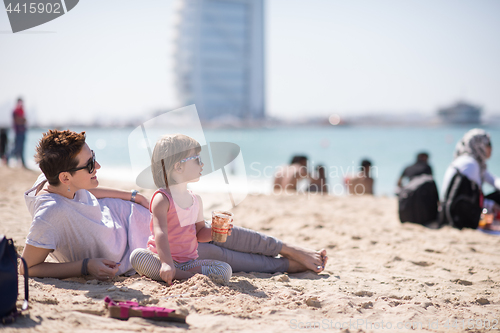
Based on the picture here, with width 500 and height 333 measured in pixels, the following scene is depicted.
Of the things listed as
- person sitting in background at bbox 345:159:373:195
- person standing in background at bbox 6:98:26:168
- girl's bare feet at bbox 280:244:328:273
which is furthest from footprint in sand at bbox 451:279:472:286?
person standing in background at bbox 6:98:26:168

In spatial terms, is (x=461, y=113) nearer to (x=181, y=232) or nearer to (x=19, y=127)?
(x=19, y=127)

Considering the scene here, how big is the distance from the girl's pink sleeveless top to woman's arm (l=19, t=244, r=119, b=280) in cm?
25

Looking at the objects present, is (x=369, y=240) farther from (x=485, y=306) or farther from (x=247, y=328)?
(x=247, y=328)

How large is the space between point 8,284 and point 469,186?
4280 mm

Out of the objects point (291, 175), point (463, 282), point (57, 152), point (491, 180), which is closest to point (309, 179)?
point (291, 175)

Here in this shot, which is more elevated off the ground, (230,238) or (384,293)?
(230,238)

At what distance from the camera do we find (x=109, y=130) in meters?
90.4

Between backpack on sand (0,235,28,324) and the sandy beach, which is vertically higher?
backpack on sand (0,235,28,324)

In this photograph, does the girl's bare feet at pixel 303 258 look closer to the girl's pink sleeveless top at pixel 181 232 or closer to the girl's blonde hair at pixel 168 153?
the girl's pink sleeveless top at pixel 181 232

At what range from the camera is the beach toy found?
5.42ft

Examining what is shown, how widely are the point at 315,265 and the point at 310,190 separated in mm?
5124

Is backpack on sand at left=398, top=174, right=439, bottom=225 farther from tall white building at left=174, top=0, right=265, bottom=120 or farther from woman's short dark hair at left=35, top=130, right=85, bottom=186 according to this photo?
tall white building at left=174, top=0, right=265, bottom=120

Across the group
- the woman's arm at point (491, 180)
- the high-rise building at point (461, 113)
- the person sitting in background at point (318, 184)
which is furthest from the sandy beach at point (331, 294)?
the high-rise building at point (461, 113)

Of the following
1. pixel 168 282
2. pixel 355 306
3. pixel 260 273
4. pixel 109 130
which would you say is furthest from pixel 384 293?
pixel 109 130
